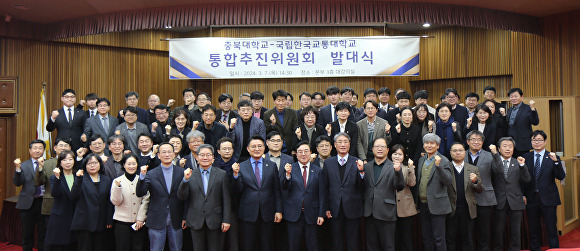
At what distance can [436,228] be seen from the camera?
4.38 m

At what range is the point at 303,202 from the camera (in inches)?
169

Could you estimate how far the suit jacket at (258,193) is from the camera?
4.28 meters

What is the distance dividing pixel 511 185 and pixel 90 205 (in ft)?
14.3

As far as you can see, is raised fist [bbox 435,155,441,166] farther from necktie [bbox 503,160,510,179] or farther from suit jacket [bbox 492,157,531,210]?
necktie [bbox 503,160,510,179]

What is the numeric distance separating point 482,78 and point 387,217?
599 cm

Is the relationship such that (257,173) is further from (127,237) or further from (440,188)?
(440,188)

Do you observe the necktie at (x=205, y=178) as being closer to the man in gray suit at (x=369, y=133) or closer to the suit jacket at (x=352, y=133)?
the suit jacket at (x=352, y=133)

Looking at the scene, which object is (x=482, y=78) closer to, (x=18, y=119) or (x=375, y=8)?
(x=375, y=8)

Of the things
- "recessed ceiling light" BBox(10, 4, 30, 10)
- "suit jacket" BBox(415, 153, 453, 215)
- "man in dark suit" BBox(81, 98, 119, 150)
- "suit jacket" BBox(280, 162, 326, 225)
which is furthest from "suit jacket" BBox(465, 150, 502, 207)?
"recessed ceiling light" BBox(10, 4, 30, 10)

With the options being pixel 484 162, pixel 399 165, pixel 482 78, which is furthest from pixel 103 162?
pixel 482 78

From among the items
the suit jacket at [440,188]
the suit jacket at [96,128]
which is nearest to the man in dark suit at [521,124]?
the suit jacket at [440,188]

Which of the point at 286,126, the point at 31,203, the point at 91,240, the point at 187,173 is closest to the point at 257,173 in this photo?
A: the point at 187,173

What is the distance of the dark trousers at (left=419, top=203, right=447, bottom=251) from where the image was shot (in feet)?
14.3

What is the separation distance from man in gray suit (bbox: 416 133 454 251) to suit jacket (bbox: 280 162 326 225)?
1.04 metres
